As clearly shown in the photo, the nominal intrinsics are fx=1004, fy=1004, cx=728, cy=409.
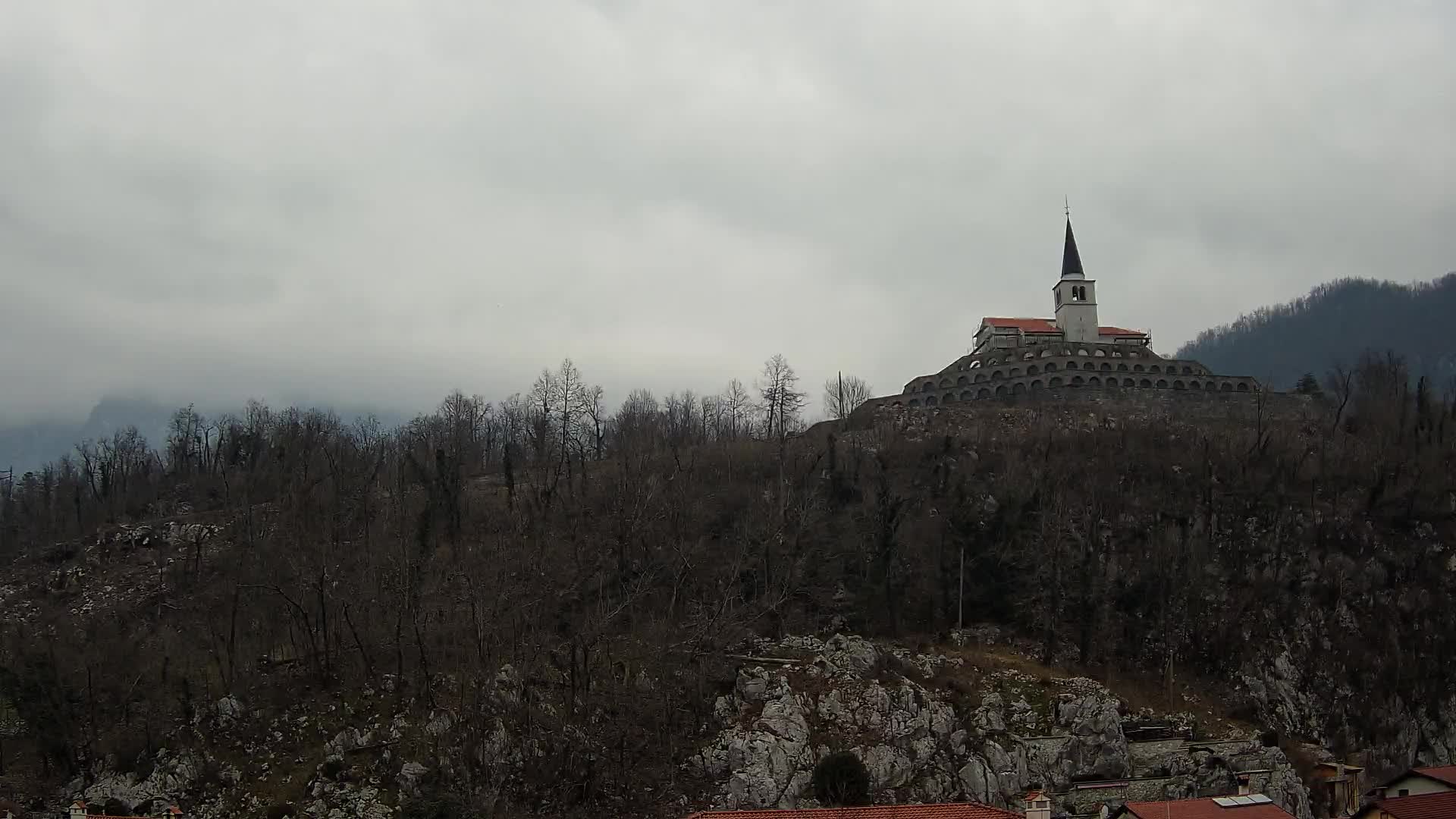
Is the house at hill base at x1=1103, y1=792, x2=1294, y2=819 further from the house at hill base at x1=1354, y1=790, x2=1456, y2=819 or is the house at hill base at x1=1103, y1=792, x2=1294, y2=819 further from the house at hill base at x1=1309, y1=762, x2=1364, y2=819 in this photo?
the house at hill base at x1=1309, y1=762, x2=1364, y2=819

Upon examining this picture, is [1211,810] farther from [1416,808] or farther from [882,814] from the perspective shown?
[882,814]

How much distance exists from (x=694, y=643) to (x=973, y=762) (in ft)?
38.7

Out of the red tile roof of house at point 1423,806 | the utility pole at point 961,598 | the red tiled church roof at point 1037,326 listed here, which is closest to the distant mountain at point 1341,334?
the red tiled church roof at point 1037,326

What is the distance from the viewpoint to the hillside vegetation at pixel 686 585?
37.3 m

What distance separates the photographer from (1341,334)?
160 metres

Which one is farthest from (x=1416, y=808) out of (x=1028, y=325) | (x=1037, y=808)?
(x=1028, y=325)

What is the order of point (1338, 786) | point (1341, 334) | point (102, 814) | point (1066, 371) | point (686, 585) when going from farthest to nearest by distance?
point (1341, 334), point (1066, 371), point (686, 585), point (1338, 786), point (102, 814)

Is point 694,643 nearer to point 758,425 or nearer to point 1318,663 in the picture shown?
point 1318,663

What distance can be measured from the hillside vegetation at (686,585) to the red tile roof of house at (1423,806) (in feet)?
63.9

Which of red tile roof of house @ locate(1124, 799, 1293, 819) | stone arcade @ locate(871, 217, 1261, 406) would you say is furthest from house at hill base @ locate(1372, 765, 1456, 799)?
stone arcade @ locate(871, 217, 1261, 406)

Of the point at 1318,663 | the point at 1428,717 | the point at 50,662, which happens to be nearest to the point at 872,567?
the point at 1318,663

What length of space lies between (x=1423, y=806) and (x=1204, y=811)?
19.2 feet

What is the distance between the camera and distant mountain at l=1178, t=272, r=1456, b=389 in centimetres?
14712

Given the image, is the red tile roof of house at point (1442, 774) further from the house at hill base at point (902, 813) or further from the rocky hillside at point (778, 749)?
the house at hill base at point (902, 813)
